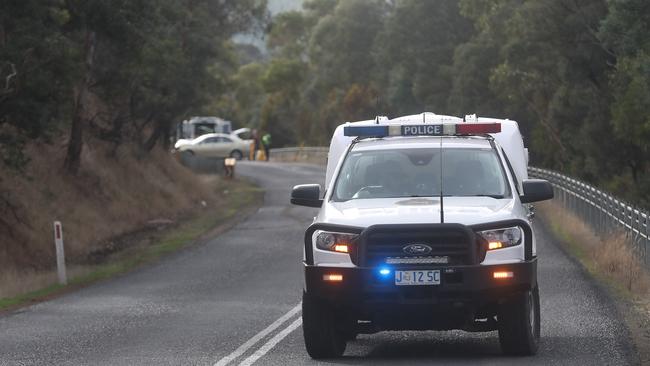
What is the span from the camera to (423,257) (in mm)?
11359

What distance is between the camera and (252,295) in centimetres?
1928

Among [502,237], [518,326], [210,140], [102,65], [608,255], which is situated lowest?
[210,140]

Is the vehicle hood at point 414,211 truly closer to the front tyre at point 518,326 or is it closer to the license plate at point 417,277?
the license plate at point 417,277

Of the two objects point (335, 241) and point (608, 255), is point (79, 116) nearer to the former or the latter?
point (608, 255)

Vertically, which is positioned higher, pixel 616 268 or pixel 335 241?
pixel 335 241

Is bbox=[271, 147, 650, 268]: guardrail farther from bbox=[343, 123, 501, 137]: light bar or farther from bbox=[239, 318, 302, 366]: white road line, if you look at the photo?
bbox=[343, 123, 501, 137]: light bar

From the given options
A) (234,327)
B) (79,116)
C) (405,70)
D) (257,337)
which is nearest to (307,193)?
(257,337)

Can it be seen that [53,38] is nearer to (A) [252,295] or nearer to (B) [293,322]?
(A) [252,295]

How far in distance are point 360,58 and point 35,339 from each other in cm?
8281

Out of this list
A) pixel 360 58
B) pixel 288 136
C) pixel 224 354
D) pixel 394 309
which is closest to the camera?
pixel 394 309

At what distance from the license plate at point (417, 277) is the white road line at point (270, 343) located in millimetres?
1597

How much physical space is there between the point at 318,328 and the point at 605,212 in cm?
1497

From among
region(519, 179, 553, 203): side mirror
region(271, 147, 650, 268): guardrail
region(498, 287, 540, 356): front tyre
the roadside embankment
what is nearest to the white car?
the roadside embankment

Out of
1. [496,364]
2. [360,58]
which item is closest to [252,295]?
[496,364]
